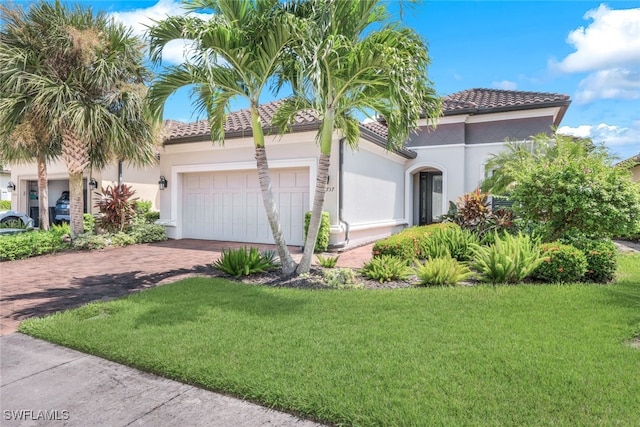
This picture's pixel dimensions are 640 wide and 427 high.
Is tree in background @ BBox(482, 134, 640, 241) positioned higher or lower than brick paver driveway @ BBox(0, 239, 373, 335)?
higher

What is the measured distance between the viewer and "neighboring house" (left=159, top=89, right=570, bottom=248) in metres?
11.7

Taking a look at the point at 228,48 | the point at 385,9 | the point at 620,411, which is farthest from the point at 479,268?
the point at 228,48

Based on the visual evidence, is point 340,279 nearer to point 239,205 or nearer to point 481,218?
point 481,218

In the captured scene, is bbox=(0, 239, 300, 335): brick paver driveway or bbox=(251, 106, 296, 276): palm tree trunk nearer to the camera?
bbox=(0, 239, 300, 335): brick paver driveway

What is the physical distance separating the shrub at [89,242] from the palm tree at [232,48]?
268 inches

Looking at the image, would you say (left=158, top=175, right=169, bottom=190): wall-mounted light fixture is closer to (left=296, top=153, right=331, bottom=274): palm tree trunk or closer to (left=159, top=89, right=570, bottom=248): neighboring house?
(left=159, top=89, right=570, bottom=248): neighboring house

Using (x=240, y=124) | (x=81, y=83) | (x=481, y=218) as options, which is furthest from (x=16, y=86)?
(x=481, y=218)

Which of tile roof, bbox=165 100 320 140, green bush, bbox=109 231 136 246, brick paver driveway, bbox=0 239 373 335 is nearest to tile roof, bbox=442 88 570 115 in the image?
tile roof, bbox=165 100 320 140

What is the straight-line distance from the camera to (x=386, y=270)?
7.22 metres

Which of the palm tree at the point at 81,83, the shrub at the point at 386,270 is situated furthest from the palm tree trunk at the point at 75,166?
the shrub at the point at 386,270

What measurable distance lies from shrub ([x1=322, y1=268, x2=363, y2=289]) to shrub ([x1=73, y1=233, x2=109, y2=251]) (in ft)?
28.1

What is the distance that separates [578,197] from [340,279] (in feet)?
17.6

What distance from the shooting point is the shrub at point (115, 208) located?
13203 mm

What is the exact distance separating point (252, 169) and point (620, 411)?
37.2 feet
